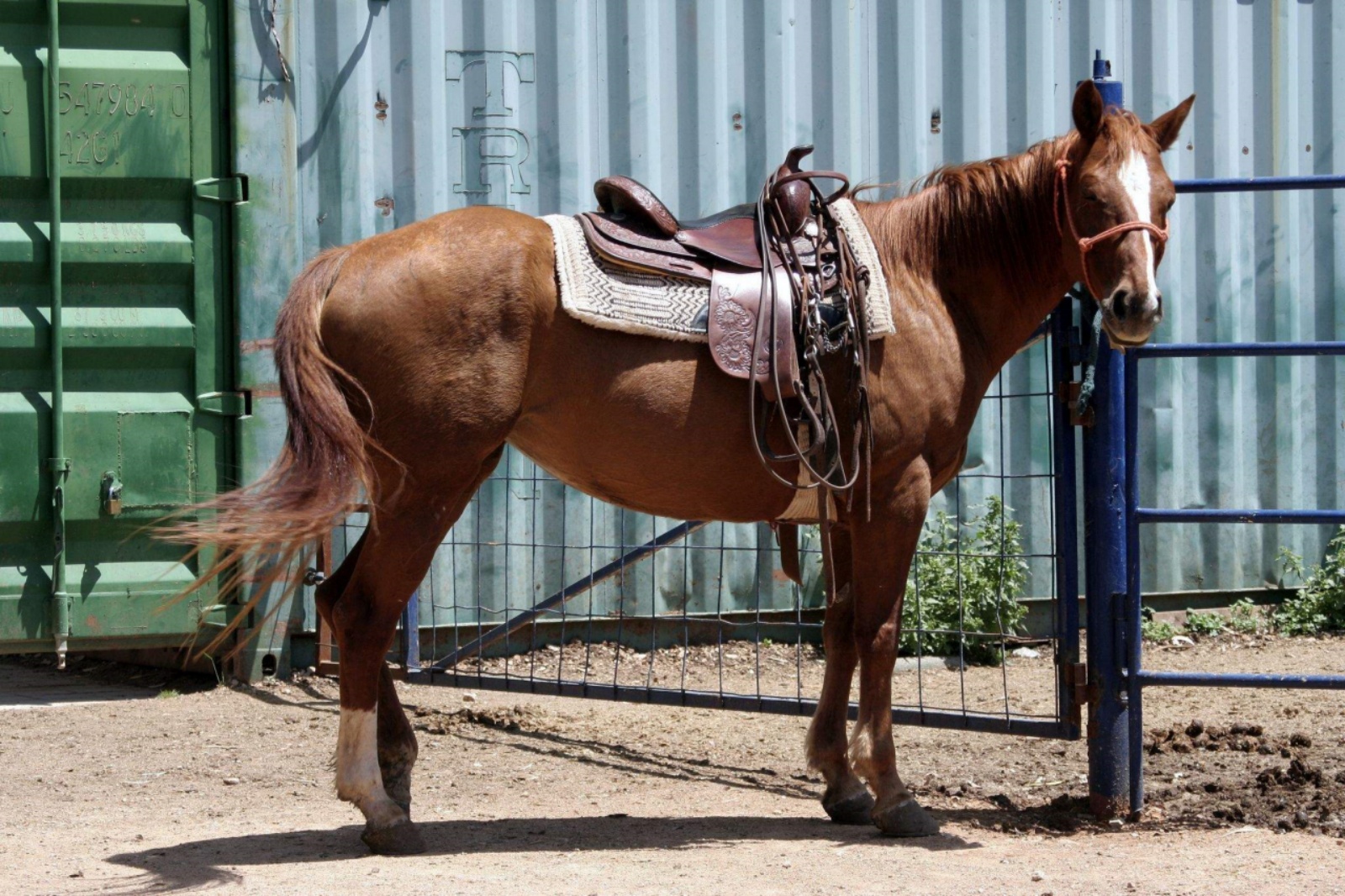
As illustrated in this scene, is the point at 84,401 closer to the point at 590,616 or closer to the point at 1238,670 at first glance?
→ the point at 590,616

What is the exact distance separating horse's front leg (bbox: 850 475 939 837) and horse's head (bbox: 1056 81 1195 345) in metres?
0.78

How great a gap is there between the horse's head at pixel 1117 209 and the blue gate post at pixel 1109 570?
33cm

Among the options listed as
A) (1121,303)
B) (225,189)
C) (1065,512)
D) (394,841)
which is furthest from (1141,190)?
(225,189)

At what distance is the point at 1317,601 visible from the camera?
306 inches

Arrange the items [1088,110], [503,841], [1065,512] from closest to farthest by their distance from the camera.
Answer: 1. [1088,110]
2. [503,841]
3. [1065,512]

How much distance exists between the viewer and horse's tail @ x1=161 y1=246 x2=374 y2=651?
3.92 meters

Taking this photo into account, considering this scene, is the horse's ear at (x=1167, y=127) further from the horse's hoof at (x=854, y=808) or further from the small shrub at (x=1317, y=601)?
the small shrub at (x=1317, y=601)

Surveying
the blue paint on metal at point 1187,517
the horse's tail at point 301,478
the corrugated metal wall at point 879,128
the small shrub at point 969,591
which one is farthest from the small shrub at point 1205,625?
the horse's tail at point 301,478

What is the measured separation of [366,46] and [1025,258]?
11.5 feet

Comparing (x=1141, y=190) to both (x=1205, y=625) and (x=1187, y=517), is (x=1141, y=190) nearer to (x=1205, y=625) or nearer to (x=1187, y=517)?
(x=1187, y=517)

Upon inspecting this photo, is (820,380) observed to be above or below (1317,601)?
above

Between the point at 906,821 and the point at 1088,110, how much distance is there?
2.16m

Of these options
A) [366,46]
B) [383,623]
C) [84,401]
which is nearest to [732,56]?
[366,46]

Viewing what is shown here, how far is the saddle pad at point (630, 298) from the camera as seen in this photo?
4.15 metres
